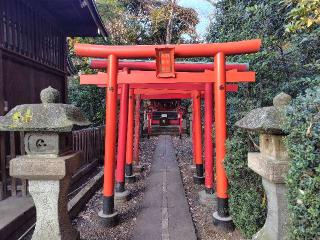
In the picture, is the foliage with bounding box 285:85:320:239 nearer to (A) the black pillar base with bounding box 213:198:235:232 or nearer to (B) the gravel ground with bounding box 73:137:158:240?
(A) the black pillar base with bounding box 213:198:235:232

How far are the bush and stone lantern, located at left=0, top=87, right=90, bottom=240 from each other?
2.07m

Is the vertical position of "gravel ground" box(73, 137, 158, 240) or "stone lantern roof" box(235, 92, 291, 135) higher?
"stone lantern roof" box(235, 92, 291, 135)

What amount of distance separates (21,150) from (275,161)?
432 centimetres

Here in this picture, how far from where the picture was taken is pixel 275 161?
9.20 feet

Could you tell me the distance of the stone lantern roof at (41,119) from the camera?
2979 mm

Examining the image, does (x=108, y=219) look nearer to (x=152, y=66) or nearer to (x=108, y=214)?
(x=108, y=214)

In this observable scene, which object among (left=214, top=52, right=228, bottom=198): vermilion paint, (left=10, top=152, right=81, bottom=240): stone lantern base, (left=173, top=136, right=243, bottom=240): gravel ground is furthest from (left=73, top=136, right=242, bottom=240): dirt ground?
(left=10, top=152, right=81, bottom=240): stone lantern base

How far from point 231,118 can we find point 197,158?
1.38 m

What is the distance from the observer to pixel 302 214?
2121mm

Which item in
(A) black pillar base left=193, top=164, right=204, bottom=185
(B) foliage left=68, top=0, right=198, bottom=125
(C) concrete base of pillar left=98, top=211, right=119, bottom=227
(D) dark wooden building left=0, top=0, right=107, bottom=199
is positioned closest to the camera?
(C) concrete base of pillar left=98, top=211, right=119, bottom=227

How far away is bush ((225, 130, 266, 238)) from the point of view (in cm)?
370

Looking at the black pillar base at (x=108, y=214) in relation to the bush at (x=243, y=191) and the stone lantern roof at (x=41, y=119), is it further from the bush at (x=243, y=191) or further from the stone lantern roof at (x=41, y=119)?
the stone lantern roof at (x=41, y=119)

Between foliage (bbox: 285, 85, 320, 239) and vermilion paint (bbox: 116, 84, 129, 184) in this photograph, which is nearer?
foliage (bbox: 285, 85, 320, 239)

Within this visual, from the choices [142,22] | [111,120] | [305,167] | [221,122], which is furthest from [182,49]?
[142,22]
